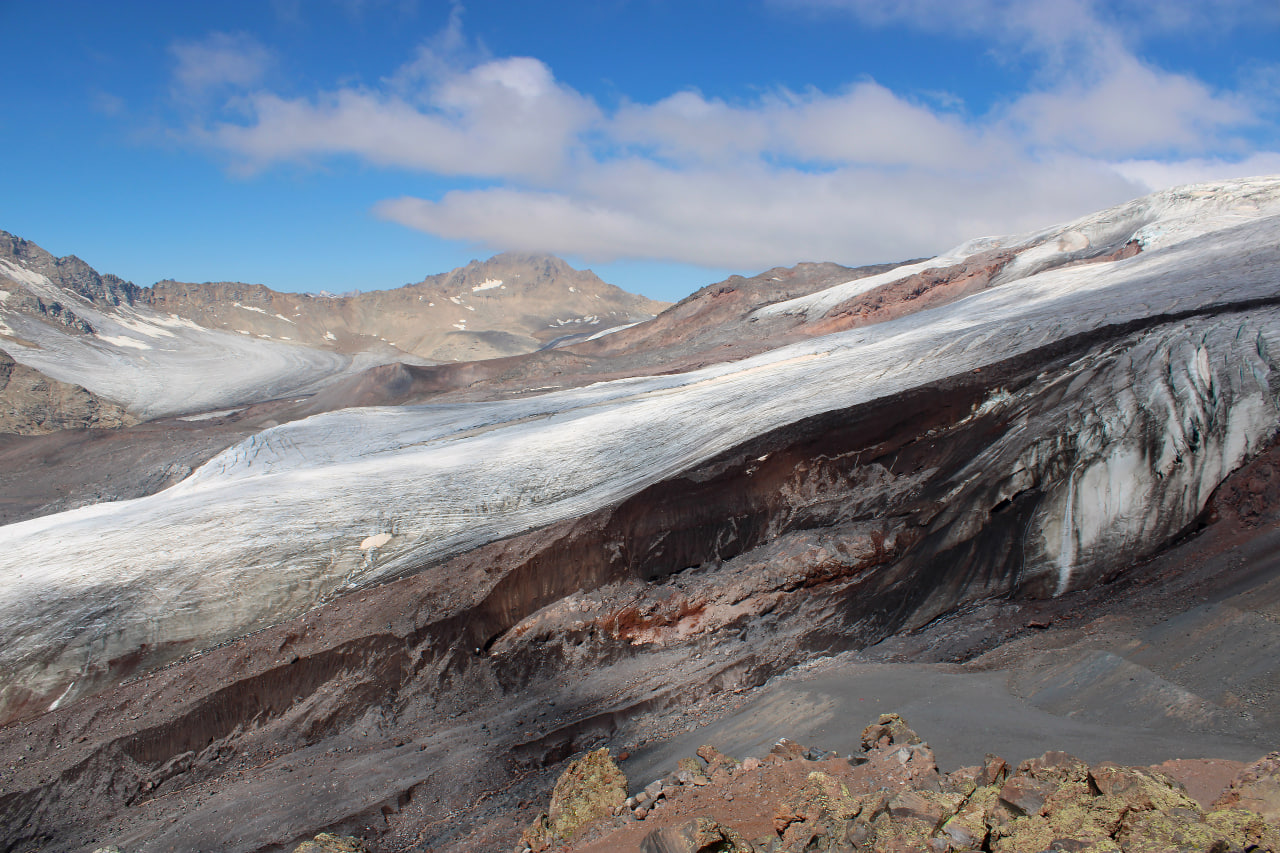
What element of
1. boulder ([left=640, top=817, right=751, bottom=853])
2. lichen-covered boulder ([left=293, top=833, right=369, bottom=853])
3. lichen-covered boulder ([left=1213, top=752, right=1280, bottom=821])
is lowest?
lichen-covered boulder ([left=293, top=833, right=369, bottom=853])

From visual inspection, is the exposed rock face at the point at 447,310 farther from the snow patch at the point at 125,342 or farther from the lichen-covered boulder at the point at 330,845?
the lichen-covered boulder at the point at 330,845

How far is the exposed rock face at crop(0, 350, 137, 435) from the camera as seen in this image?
25625 mm

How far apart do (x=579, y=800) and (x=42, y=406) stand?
31.0 m

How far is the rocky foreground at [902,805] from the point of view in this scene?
292 cm

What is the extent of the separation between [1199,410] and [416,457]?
388 inches

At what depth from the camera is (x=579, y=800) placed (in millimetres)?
5078

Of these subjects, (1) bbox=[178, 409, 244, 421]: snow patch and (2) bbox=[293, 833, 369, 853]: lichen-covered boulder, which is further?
(1) bbox=[178, 409, 244, 421]: snow patch

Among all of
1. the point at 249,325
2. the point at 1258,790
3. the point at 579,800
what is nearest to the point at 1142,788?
the point at 1258,790

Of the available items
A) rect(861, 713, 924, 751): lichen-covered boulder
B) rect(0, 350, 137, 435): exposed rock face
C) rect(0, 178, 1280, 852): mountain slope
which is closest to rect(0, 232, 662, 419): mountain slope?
rect(0, 350, 137, 435): exposed rock face

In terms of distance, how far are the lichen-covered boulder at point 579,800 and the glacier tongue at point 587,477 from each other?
3.48 m

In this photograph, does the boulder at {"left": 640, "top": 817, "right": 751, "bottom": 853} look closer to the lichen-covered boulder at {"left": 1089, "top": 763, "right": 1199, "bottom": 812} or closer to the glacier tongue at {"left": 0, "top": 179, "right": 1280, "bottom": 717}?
the lichen-covered boulder at {"left": 1089, "top": 763, "right": 1199, "bottom": 812}

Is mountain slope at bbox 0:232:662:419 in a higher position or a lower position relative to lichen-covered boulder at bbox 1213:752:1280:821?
higher

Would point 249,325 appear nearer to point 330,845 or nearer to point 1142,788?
point 330,845

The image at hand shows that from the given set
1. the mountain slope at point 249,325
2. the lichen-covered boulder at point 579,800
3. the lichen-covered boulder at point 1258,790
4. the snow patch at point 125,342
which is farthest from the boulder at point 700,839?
the snow patch at point 125,342
